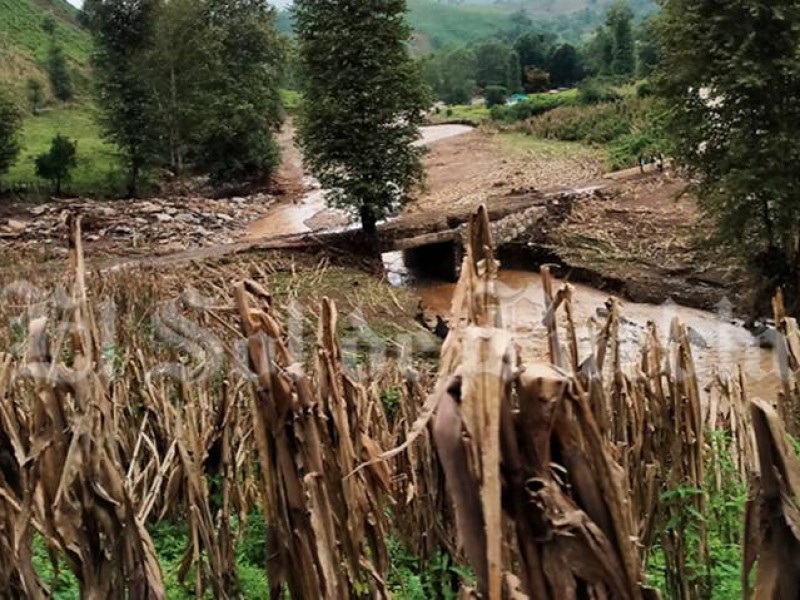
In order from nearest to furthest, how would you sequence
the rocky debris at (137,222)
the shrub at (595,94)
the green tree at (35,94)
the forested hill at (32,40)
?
1. the rocky debris at (137,222)
2. the green tree at (35,94)
3. the forested hill at (32,40)
4. the shrub at (595,94)

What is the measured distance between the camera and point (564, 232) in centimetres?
1869

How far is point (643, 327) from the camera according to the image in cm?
1232

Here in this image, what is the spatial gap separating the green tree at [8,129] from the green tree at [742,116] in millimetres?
17579

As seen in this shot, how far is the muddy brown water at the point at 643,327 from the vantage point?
10523 mm

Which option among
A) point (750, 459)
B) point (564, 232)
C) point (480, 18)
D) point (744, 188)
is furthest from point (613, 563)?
point (480, 18)

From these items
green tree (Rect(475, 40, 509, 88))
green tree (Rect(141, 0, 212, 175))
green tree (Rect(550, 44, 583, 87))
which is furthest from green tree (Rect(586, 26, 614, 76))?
green tree (Rect(141, 0, 212, 175))

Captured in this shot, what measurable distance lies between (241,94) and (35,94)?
469 inches

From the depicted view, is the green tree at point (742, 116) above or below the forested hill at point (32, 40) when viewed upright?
below

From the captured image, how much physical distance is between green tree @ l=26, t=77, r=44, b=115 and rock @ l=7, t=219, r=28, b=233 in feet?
51.9

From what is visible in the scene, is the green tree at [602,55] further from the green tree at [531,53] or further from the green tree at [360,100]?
the green tree at [360,100]

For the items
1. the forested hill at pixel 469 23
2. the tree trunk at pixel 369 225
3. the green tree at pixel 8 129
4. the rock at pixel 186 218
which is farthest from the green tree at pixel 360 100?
the forested hill at pixel 469 23

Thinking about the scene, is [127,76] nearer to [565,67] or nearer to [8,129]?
[8,129]

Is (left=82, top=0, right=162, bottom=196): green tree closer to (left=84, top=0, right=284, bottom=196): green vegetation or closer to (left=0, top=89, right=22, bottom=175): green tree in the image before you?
(left=84, top=0, right=284, bottom=196): green vegetation

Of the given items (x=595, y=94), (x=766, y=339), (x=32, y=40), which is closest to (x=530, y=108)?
(x=595, y=94)
